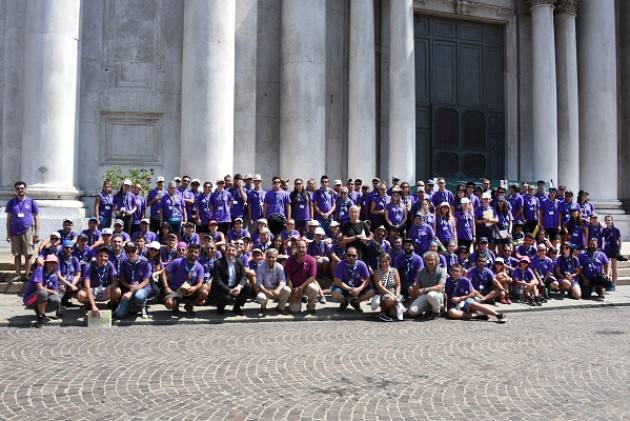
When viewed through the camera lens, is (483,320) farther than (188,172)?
No

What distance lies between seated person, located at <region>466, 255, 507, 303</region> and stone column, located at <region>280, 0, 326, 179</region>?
23.4ft

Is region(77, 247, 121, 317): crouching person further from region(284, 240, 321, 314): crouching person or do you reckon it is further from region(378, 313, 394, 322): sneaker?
region(378, 313, 394, 322): sneaker

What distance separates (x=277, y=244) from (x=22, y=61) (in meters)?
10.1

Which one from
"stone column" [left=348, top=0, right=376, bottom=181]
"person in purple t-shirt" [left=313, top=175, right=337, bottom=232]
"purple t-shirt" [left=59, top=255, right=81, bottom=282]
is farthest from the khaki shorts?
"stone column" [left=348, top=0, right=376, bottom=181]

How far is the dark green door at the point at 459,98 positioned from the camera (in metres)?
22.1

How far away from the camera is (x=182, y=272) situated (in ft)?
36.9

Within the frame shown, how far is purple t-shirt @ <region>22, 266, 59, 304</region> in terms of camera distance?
10.2m

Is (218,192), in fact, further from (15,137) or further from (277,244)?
(15,137)

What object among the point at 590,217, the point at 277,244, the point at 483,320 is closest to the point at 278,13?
the point at 277,244

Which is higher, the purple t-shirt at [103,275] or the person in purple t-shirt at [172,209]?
the person in purple t-shirt at [172,209]

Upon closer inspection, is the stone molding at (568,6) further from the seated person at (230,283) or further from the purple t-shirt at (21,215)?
the purple t-shirt at (21,215)

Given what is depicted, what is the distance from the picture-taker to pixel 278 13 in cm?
1958

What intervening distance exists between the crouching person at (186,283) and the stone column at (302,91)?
7.44 m

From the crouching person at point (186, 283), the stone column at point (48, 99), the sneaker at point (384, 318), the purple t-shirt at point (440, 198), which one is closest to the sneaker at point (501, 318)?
the sneaker at point (384, 318)
